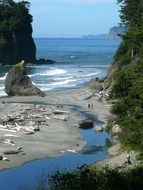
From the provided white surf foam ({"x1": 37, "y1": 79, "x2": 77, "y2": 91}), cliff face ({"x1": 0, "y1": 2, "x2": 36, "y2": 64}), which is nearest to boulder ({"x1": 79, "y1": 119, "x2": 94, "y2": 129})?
white surf foam ({"x1": 37, "y1": 79, "x2": 77, "y2": 91})

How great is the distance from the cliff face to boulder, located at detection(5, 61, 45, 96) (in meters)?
65.4

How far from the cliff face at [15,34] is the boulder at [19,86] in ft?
215

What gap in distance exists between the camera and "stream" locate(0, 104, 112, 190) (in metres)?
27.5

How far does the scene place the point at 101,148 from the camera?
37.5 metres

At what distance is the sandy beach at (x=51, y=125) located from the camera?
1396 inches

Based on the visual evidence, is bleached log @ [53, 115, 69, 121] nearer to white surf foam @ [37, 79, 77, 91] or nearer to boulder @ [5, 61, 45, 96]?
boulder @ [5, 61, 45, 96]

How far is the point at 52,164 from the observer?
32.3 metres

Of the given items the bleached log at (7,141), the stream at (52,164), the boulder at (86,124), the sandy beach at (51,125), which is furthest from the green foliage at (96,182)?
the boulder at (86,124)

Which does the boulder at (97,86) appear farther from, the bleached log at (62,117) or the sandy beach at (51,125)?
the bleached log at (62,117)

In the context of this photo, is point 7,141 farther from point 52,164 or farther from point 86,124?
point 86,124

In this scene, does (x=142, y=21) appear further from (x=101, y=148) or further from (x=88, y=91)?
(x=88, y=91)

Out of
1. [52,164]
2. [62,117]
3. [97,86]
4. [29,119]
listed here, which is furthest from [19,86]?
[52,164]

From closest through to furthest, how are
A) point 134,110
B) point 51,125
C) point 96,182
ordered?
1. point 96,182
2. point 134,110
3. point 51,125

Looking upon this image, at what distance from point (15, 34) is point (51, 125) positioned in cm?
10081
